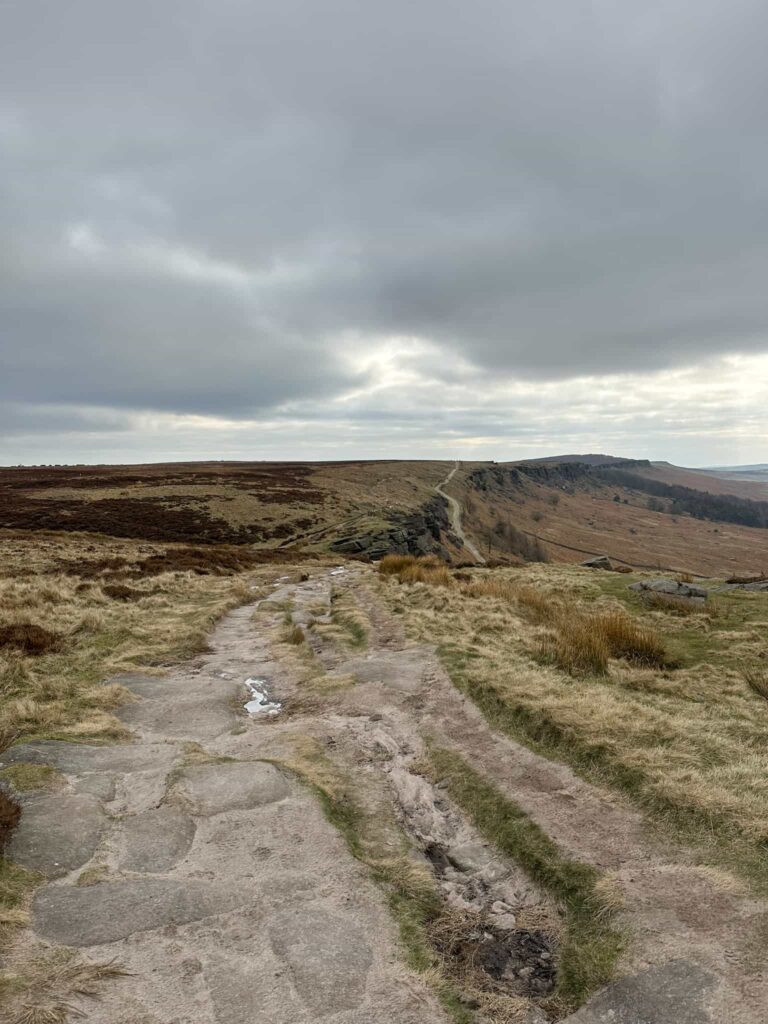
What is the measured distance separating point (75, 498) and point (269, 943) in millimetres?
70119

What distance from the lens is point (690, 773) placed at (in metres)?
7.68

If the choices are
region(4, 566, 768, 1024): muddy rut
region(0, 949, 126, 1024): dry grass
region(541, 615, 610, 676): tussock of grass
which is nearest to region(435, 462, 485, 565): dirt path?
region(541, 615, 610, 676): tussock of grass

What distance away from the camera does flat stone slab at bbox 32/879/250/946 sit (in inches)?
207

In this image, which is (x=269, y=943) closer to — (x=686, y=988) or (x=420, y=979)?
(x=420, y=979)

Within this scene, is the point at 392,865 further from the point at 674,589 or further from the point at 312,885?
the point at 674,589

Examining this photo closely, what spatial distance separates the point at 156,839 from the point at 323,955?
113 inches

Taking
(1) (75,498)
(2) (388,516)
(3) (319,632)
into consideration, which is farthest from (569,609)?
(1) (75,498)

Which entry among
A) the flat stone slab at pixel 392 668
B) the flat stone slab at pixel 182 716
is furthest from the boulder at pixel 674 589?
the flat stone slab at pixel 182 716

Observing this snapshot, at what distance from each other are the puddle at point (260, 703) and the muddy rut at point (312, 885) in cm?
82

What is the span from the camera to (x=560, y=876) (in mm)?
6254

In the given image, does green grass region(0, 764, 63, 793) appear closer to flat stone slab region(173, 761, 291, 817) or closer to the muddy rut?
the muddy rut

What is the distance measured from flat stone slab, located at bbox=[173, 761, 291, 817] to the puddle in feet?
9.67

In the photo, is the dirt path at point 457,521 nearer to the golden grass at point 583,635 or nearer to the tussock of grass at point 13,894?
the golden grass at point 583,635

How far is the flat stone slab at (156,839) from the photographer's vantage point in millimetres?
6398
